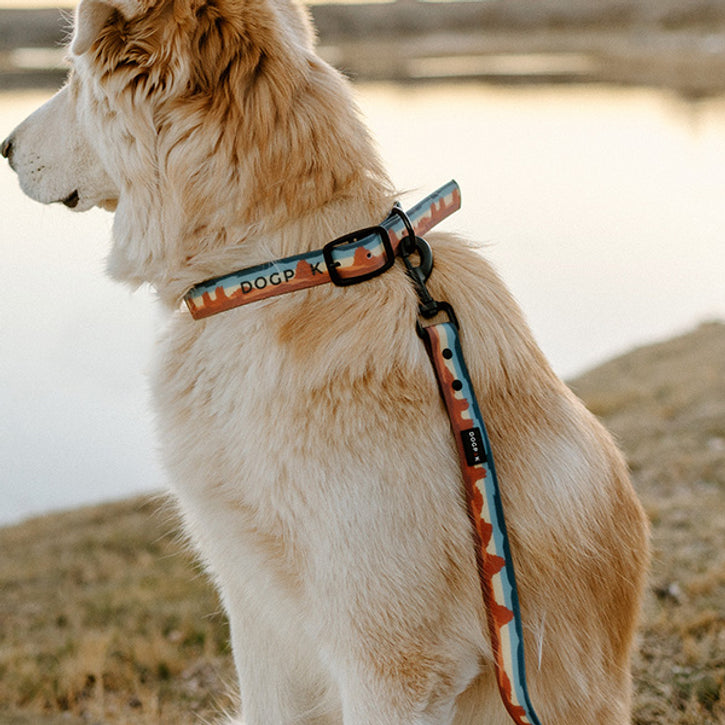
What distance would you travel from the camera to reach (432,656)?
1585 millimetres

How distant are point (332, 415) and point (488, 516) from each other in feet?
1.19

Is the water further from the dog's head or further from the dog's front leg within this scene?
the dog's front leg

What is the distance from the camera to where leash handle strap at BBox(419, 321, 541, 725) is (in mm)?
1566

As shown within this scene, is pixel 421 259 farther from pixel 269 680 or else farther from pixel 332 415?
pixel 269 680

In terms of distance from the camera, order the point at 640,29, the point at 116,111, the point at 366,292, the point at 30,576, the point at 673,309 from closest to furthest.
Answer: the point at 366,292
the point at 116,111
the point at 30,576
the point at 673,309
the point at 640,29

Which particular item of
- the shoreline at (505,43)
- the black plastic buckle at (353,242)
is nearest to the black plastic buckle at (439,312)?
the black plastic buckle at (353,242)

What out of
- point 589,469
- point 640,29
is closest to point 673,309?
point 589,469

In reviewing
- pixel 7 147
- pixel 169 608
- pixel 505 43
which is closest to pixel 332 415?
pixel 7 147

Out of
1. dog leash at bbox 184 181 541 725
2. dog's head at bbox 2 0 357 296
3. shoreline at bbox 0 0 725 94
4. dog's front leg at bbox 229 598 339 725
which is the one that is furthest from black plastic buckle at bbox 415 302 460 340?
shoreline at bbox 0 0 725 94

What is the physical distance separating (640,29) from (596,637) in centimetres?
4416

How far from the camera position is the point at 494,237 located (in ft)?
32.1

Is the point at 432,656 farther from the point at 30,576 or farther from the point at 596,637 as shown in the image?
the point at 30,576

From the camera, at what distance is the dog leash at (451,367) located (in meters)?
1.57

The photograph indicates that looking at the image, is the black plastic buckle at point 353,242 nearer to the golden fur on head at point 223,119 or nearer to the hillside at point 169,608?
the golden fur on head at point 223,119
